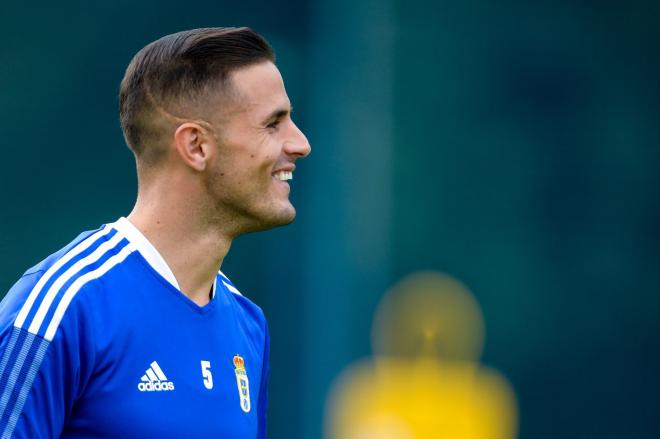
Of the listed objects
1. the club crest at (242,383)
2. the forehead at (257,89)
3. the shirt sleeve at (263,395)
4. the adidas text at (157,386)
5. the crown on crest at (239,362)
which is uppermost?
the forehead at (257,89)

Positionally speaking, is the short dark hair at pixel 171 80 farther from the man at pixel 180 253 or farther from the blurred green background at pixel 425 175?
the blurred green background at pixel 425 175

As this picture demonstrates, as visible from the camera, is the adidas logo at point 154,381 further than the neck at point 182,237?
No

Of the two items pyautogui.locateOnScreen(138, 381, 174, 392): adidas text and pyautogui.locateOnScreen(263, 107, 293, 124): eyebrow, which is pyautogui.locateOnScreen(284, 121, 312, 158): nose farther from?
pyautogui.locateOnScreen(138, 381, 174, 392): adidas text

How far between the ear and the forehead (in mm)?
111

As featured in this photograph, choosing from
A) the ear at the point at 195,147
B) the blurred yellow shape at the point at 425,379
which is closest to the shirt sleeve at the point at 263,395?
the ear at the point at 195,147

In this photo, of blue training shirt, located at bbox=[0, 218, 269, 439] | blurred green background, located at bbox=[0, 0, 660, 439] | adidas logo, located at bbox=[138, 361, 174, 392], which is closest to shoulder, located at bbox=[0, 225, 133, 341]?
blue training shirt, located at bbox=[0, 218, 269, 439]

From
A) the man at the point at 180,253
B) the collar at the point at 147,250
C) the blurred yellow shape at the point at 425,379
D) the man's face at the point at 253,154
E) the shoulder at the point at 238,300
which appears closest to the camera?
the man at the point at 180,253

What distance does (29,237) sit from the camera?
586 centimetres

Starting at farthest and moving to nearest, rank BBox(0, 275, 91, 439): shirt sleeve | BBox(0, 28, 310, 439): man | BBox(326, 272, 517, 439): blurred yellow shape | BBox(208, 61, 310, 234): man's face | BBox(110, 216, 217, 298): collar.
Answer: BBox(326, 272, 517, 439): blurred yellow shape → BBox(208, 61, 310, 234): man's face → BBox(110, 216, 217, 298): collar → BBox(0, 28, 310, 439): man → BBox(0, 275, 91, 439): shirt sleeve

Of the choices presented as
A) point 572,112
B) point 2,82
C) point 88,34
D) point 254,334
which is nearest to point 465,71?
point 572,112

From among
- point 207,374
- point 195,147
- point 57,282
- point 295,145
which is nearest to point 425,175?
point 295,145

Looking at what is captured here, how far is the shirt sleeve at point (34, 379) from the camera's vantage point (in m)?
2.43

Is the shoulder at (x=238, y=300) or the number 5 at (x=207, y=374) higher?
the shoulder at (x=238, y=300)

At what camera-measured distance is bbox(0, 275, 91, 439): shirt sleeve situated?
2.43 metres
